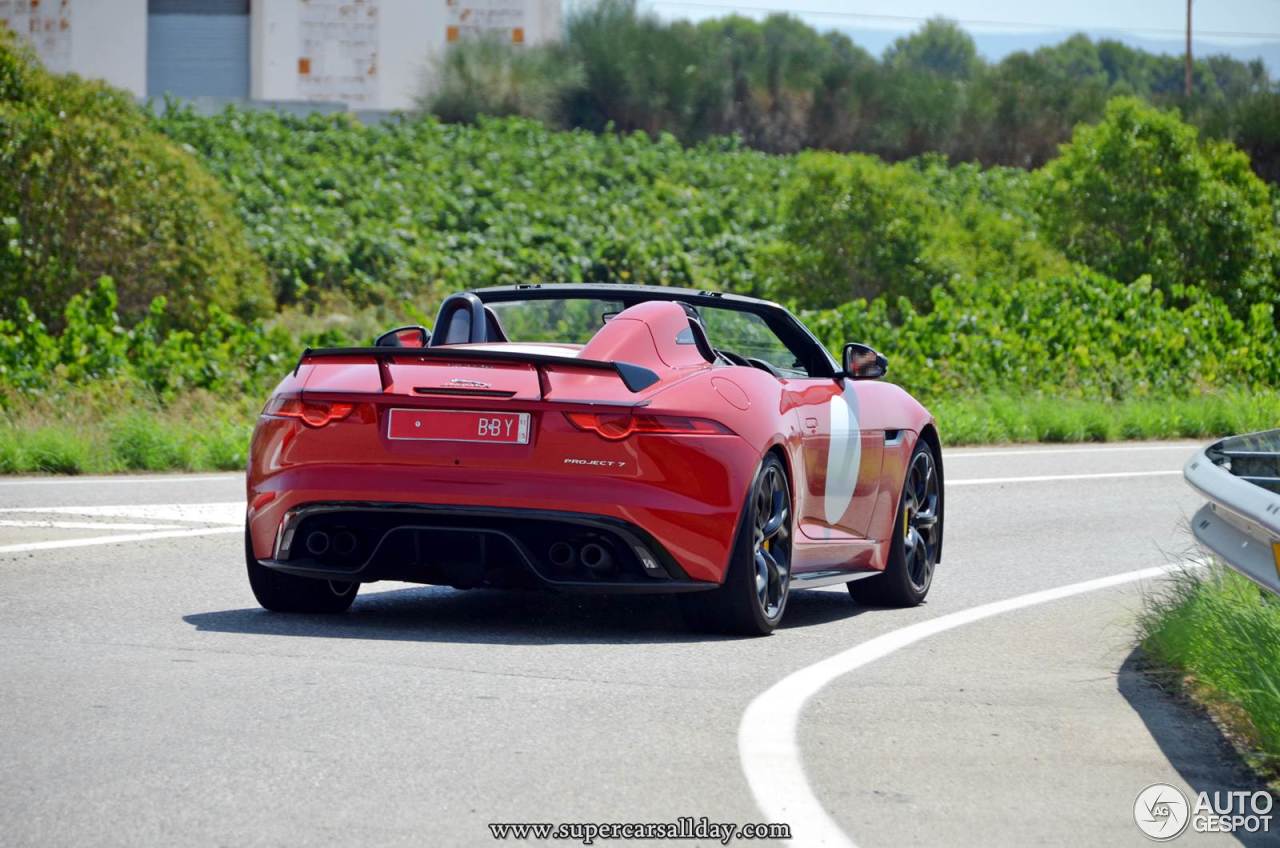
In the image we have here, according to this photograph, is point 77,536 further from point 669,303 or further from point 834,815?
point 834,815

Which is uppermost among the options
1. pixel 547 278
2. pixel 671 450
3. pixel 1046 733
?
pixel 671 450

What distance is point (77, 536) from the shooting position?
10391 millimetres

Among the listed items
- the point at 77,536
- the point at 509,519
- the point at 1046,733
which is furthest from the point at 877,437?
the point at 77,536

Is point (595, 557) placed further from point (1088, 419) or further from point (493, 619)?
point (1088, 419)

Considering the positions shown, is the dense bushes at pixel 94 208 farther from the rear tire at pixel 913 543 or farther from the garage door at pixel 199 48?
A: the garage door at pixel 199 48

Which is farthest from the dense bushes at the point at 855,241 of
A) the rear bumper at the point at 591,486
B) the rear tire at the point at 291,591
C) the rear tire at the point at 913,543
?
the rear bumper at the point at 591,486

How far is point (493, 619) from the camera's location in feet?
26.1

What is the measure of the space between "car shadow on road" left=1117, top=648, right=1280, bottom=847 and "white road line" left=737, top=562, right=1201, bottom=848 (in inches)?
35.4

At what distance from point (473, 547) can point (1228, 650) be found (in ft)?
8.54

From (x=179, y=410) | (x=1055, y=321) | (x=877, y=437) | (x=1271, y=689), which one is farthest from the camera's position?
(x=1055, y=321)

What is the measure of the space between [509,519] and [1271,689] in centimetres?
267

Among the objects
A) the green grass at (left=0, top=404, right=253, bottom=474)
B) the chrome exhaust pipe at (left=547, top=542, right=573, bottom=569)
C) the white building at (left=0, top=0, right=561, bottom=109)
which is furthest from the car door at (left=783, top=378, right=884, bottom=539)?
the white building at (left=0, top=0, right=561, bottom=109)

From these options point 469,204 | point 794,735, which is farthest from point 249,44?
point 794,735

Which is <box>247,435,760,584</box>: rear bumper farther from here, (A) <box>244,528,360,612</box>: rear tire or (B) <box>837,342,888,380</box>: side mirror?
(B) <box>837,342,888,380</box>: side mirror
